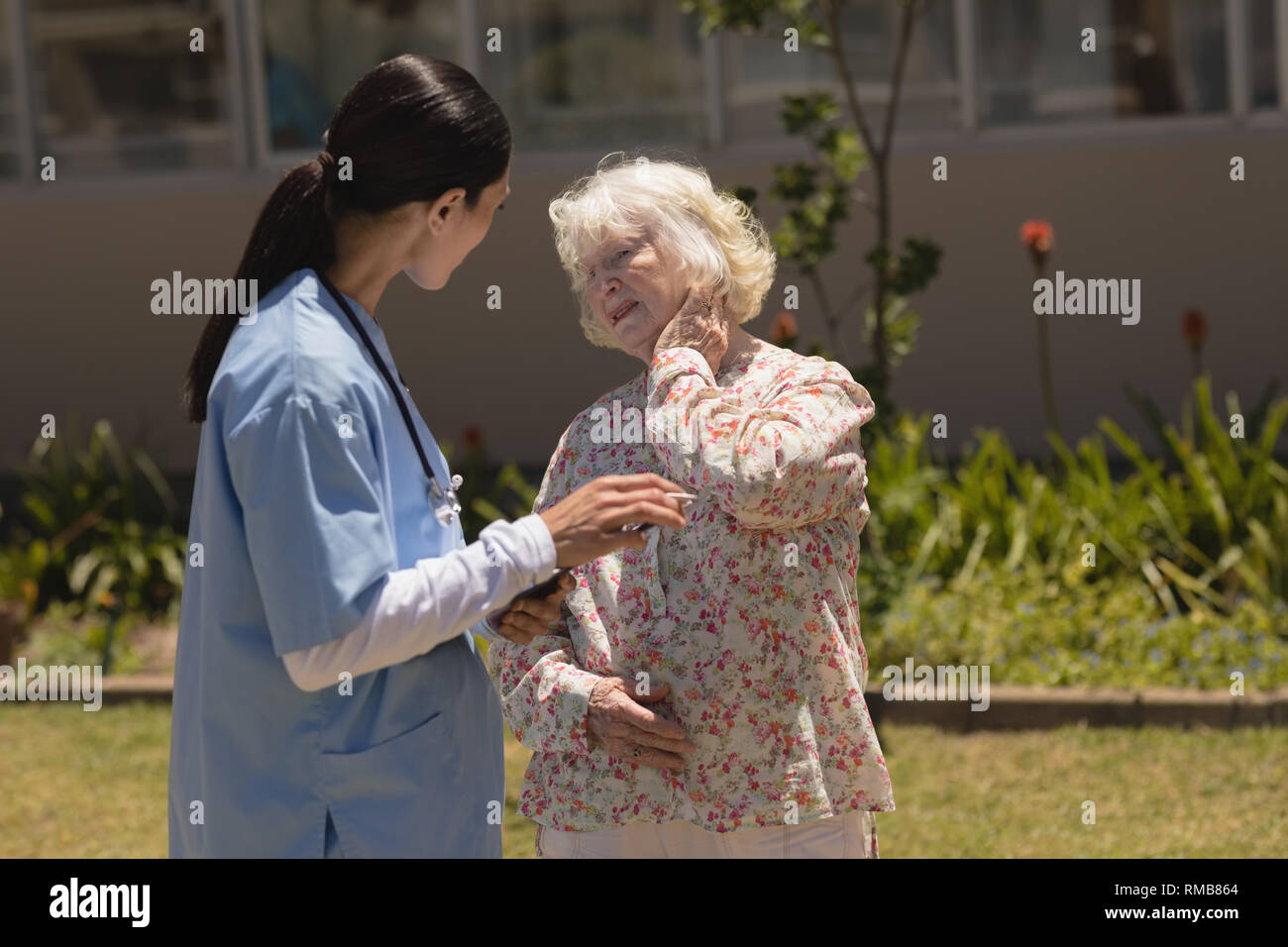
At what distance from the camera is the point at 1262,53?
8609 millimetres

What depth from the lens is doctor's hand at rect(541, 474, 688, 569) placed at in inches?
85.0

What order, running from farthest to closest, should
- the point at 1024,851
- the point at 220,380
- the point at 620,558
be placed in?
the point at 1024,851 → the point at 620,558 → the point at 220,380

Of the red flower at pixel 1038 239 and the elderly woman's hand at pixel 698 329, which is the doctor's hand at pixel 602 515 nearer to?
the elderly woman's hand at pixel 698 329

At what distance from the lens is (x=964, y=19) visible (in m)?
8.78

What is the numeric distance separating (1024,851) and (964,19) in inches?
225

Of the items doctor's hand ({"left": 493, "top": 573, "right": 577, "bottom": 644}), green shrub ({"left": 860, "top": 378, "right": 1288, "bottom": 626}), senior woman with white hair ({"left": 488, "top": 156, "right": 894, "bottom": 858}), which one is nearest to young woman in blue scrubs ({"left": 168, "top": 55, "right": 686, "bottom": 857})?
doctor's hand ({"left": 493, "top": 573, "right": 577, "bottom": 644})

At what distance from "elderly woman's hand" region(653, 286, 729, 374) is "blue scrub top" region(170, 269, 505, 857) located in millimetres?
607

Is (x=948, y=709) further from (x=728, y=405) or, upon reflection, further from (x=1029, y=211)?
(x=1029, y=211)

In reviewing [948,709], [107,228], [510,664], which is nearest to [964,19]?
[948,709]

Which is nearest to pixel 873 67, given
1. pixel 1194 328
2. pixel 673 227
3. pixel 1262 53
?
pixel 1262 53

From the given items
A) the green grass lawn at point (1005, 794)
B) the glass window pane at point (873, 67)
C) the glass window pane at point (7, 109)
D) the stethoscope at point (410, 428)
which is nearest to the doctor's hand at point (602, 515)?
the stethoscope at point (410, 428)

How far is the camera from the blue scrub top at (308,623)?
6.57 ft

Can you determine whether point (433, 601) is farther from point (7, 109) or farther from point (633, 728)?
point (7, 109)
